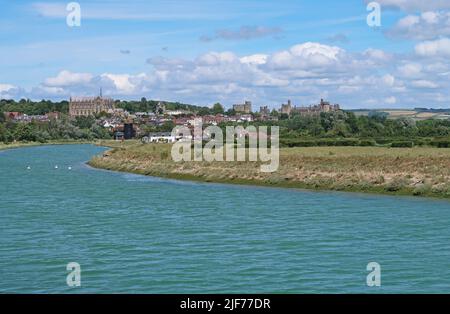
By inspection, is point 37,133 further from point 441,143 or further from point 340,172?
point 340,172

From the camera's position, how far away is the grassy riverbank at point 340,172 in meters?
45.3

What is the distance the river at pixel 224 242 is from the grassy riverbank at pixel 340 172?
2.44 metres

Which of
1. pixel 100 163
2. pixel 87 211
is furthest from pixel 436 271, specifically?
pixel 100 163

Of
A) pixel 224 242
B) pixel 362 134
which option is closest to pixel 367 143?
pixel 362 134

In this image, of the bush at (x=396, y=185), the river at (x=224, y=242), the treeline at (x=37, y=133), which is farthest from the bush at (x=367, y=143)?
the treeline at (x=37, y=133)

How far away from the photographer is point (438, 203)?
3922 cm

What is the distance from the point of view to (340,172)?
5253 cm

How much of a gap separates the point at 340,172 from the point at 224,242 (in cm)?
2608

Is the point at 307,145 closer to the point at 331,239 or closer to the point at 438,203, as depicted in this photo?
the point at 438,203

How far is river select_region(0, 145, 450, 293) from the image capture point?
21.4 metres

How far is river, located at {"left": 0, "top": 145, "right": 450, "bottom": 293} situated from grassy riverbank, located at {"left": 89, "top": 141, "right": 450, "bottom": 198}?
2437 mm

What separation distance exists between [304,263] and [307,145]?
56073 mm

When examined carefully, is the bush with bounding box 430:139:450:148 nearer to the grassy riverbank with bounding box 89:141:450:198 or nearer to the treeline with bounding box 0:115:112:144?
the grassy riverbank with bounding box 89:141:450:198

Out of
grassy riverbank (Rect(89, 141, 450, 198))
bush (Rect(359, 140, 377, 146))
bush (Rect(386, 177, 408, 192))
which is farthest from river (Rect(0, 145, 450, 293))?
bush (Rect(359, 140, 377, 146))
